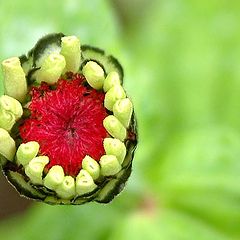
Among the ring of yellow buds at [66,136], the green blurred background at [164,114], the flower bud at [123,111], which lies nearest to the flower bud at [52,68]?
the ring of yellow buds at [66,136]

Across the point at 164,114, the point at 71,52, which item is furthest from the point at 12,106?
the point at 164,114

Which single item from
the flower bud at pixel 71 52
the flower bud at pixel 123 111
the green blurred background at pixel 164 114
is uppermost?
the green blurred background at pixel 164 114

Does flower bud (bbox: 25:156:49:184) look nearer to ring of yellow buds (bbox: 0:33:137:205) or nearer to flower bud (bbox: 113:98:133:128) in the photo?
ring of yellow buds (bbox: 0:33:137:205)

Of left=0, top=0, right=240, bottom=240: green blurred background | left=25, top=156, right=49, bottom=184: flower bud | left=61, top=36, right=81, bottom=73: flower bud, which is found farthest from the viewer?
left=0, top=0, right=240, bottom=240: green blurred background

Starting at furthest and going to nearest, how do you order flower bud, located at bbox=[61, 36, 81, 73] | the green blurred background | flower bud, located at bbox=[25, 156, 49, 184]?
the green blurred background, flower bud, located at bbox=[61, 36, 81, 73], flower bud, located at bbox=[25, 156, 49, 184]

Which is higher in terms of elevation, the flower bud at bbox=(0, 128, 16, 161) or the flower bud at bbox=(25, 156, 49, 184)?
the flower bud at bbox=(0, 128, 16, 161)

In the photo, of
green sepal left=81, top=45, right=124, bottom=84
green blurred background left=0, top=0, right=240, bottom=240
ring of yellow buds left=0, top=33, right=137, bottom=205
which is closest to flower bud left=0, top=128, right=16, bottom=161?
ring of yellow buds left=0, top=33, right=137, bottom=205

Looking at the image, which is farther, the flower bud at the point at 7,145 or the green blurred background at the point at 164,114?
the green blurred background at the point at 164,114

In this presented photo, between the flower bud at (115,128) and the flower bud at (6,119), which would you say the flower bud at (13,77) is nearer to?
the flower bud at (6,119)
